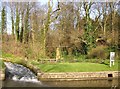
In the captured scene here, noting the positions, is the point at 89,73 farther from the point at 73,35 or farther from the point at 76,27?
the point at 76,27

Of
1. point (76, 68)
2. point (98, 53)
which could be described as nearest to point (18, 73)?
point (76, 68)

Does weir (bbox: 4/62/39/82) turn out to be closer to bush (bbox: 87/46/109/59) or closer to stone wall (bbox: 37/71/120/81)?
stone wall (bbox: 37/71/120/81)

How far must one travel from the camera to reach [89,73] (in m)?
7.17

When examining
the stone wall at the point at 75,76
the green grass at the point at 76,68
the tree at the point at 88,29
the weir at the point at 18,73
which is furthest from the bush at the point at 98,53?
the weir at the point at 18,73

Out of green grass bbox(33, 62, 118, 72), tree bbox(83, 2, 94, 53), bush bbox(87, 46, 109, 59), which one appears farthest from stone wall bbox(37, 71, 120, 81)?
tree bbox(83, 2, 94, 53)

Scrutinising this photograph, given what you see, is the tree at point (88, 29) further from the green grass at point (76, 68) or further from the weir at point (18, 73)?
the weir at point (18, 73)

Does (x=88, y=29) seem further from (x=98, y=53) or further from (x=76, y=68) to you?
(x=76, y=68)

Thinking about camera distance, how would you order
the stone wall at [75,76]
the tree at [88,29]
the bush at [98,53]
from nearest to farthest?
the stone wall at [75,76] → the bush at [98,53] → the tree at [88,29]

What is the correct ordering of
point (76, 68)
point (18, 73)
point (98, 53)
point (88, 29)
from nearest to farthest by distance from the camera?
point (18, 73)
point (76, 68)
point (98, 53)
point (88, 29)

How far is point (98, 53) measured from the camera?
9.06m

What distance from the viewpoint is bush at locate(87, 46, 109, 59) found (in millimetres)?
8904

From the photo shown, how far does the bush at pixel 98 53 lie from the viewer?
8904 millimetres

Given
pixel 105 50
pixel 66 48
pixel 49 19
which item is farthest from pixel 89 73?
pixel 49 19

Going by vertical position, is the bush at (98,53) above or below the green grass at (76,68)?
above
